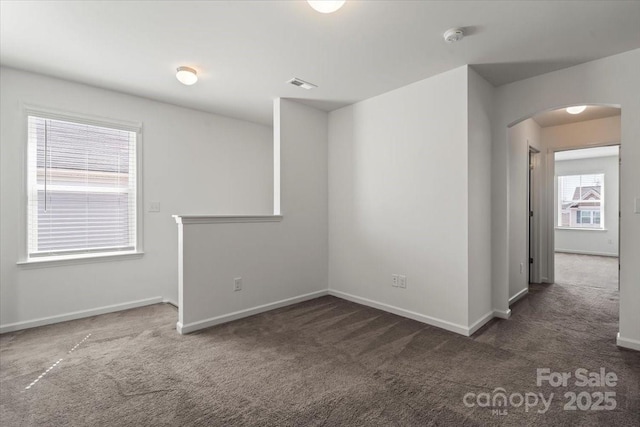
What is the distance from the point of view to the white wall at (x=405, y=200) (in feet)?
9.64

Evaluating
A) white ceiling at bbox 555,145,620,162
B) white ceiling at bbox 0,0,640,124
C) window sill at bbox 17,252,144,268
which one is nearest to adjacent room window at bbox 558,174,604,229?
white ceiling at bbox 555,145,620,162

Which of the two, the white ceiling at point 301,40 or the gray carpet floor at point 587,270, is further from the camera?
the gray carpet floor at point 587,270

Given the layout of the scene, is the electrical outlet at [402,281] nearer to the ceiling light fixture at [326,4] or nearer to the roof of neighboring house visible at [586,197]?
the ceiling light fixture at [326,4]

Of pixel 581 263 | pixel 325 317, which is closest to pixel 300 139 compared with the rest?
pixel 325 317

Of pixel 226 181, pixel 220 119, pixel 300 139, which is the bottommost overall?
pixel 226 181

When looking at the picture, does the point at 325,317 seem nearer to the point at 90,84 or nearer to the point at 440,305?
the point at 440,305

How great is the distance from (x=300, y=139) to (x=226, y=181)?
1412mm

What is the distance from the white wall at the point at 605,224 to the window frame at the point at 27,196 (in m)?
9.79

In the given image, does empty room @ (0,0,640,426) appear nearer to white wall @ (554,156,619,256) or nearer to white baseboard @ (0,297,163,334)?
white baseboard @ (0,297,163,334)

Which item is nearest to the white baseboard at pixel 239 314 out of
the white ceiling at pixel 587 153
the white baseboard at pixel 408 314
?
the white baseboard at pixel 408 314

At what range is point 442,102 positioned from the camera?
118 inches

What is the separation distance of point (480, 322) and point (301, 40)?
3094 mm

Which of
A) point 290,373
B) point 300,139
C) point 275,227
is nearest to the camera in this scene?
point 290,373

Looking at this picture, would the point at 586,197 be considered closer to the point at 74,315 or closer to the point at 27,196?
the point at 74,315
